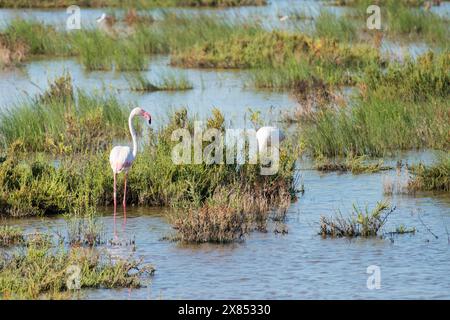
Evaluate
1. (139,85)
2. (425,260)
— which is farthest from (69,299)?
(139,85)

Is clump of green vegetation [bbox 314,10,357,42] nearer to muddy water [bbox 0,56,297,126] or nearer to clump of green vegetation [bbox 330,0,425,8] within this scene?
muddy water [bbox 0,56,297,126]

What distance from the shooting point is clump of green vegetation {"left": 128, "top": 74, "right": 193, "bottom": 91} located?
73.9ft

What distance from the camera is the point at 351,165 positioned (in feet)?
49.9

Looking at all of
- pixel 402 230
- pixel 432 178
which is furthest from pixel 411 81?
pixel 402 230

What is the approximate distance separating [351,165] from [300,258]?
167 inches

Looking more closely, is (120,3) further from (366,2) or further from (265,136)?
(265,136)

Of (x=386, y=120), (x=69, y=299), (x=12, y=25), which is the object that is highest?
(x=12, y=25)

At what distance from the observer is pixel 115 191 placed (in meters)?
13.0

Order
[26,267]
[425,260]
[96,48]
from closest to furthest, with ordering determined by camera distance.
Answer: [26,267]
[425,260]
[96,48]

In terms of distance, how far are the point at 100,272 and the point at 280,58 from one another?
14.8 m

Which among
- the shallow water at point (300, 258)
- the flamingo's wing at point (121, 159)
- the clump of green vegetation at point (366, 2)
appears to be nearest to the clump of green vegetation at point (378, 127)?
the shallow water at point (300, 258)

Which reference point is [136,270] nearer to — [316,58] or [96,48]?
[316,58]

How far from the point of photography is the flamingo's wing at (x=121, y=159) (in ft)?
41.8

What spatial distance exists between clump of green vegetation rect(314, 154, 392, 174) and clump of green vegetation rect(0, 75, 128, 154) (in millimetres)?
2916
